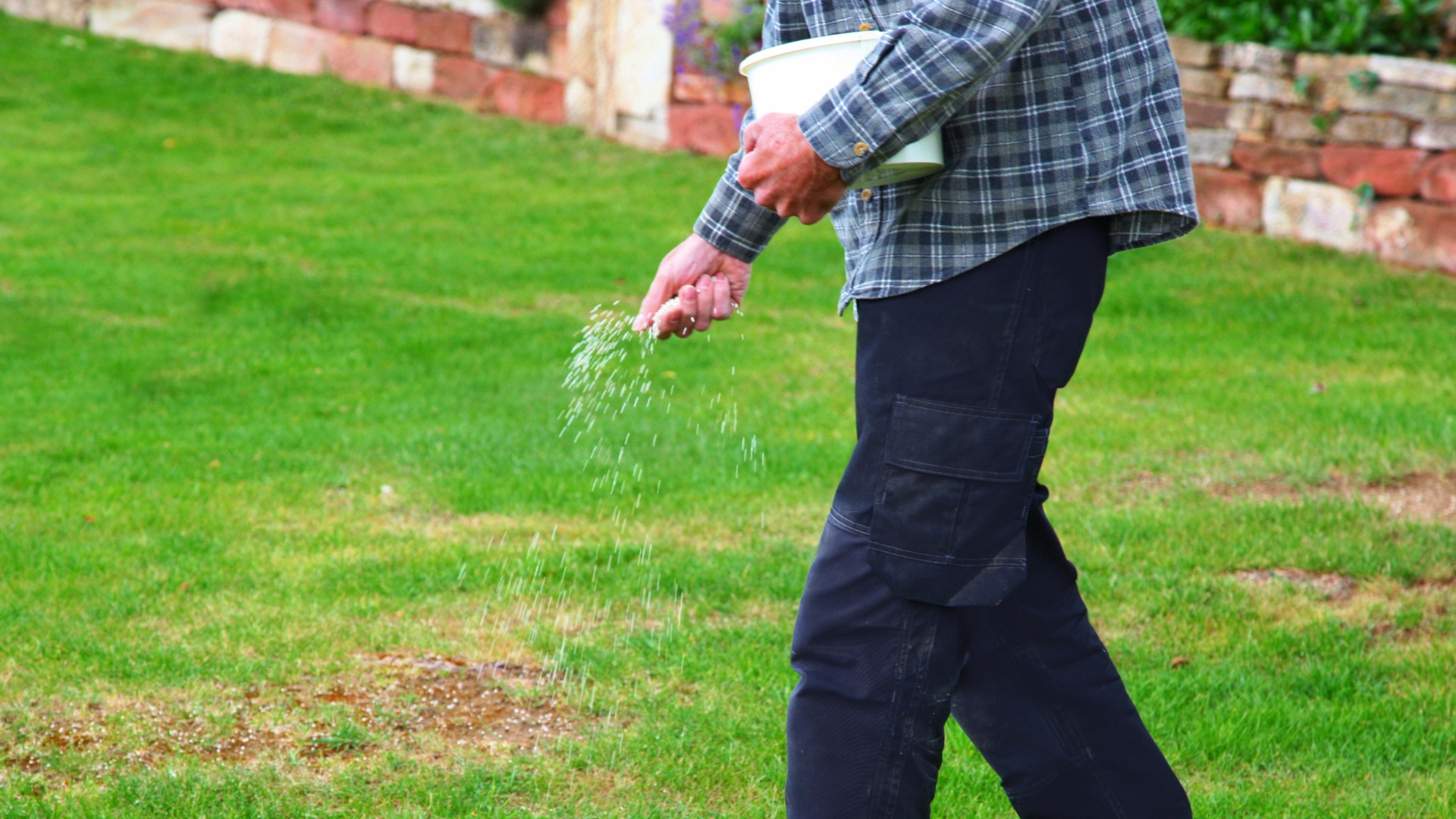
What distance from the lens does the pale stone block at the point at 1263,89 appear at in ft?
26.0

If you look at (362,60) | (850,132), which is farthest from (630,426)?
(362,60)

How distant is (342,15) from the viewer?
13055 millimetres

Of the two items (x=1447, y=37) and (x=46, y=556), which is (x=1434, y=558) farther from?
(x=1447, y=37)

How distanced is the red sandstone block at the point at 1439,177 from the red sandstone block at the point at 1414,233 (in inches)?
2.3

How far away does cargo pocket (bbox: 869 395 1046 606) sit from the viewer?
1782 millimetres

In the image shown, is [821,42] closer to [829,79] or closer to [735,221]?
[829,79]

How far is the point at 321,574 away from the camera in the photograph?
3.92m

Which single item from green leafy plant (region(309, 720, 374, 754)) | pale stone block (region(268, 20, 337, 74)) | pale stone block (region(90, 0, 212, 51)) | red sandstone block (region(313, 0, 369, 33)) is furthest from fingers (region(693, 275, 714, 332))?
pale stone block (region(90, 0, 212, 51))

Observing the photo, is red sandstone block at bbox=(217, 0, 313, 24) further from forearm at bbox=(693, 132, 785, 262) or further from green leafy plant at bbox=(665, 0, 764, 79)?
forearm at bbox=(693, 132, 785, 262)

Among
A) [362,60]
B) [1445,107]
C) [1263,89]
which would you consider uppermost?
[362,60]

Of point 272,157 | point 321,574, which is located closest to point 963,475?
point 321,574

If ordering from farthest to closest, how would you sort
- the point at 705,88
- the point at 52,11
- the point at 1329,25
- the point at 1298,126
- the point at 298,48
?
the point at 52,11
the point at 298,48
the point at 705,88
the point at 1329,25
the point at 1298,126

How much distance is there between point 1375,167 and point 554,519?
540 centimetres

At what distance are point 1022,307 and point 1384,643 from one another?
2.21 meters
